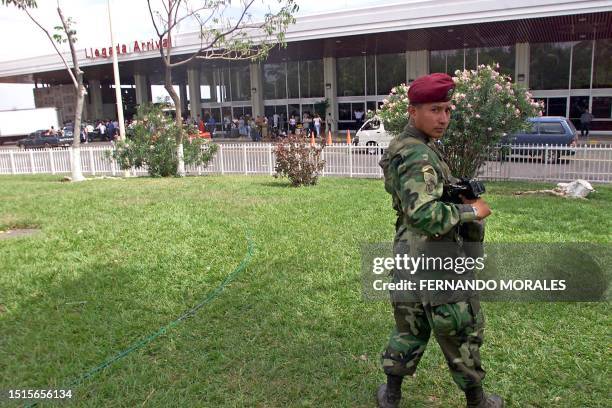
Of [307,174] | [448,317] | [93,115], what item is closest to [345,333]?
[448,317]

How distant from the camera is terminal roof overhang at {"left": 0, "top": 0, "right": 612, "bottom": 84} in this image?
2011 cm

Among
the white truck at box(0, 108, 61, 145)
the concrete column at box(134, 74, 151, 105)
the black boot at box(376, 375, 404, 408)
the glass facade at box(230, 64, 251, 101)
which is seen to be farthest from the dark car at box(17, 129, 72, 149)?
the black boot at box(376, 375, 404, 408)

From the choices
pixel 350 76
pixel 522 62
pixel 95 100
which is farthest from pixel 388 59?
pixel 95 100

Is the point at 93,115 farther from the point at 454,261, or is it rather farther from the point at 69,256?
the point at 454,261

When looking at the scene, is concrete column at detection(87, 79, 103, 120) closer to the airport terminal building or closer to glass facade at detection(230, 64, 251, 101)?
the airport terminal building

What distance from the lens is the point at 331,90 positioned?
32188mm

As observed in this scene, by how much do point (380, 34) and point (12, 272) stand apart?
72.0 feet

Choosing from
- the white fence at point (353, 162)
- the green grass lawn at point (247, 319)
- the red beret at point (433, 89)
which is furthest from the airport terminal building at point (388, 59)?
the red beret at point (433, 89)

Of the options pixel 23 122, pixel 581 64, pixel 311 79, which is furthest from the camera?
pixel 23 122

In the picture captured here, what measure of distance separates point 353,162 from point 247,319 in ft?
30.7

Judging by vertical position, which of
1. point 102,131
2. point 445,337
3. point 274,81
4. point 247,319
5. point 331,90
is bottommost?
point 247,319

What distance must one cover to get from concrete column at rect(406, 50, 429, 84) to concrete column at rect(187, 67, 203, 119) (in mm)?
15311

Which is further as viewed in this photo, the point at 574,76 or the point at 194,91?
the point at 194,91

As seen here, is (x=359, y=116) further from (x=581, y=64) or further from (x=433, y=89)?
(x=433, y=89)
